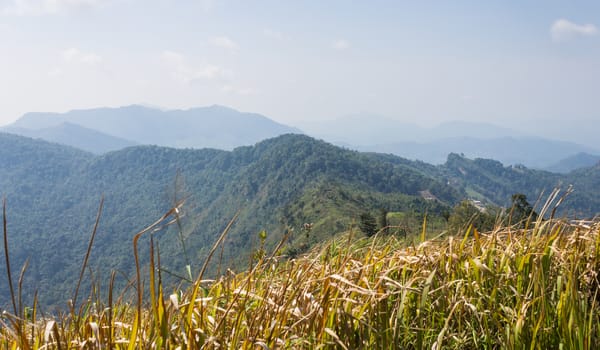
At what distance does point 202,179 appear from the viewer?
5979 inches

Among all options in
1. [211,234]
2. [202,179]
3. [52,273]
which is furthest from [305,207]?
[202,179]

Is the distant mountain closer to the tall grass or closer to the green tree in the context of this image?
the green tree

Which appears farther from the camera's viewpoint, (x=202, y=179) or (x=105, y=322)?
(x=202, y=179)

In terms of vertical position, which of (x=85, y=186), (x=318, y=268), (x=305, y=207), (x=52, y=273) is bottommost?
(x=52, y=273)

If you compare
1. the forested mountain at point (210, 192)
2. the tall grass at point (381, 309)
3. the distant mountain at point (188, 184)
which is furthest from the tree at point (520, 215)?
the forested mountain at point (210, 192)

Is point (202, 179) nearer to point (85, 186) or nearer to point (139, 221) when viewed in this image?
point (139, 221)

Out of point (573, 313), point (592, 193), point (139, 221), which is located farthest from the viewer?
point (592, 193)

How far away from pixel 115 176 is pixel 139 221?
4820cm

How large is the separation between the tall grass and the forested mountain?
50.8m

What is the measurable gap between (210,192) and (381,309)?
139850 millimetres

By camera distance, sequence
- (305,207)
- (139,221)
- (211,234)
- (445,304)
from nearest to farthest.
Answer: (445,304)
(305,207)
(211,234)
(139,221)

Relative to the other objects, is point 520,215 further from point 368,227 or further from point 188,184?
point 188,184

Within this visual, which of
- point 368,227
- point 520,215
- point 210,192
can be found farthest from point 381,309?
point 210,192

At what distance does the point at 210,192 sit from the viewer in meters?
139
